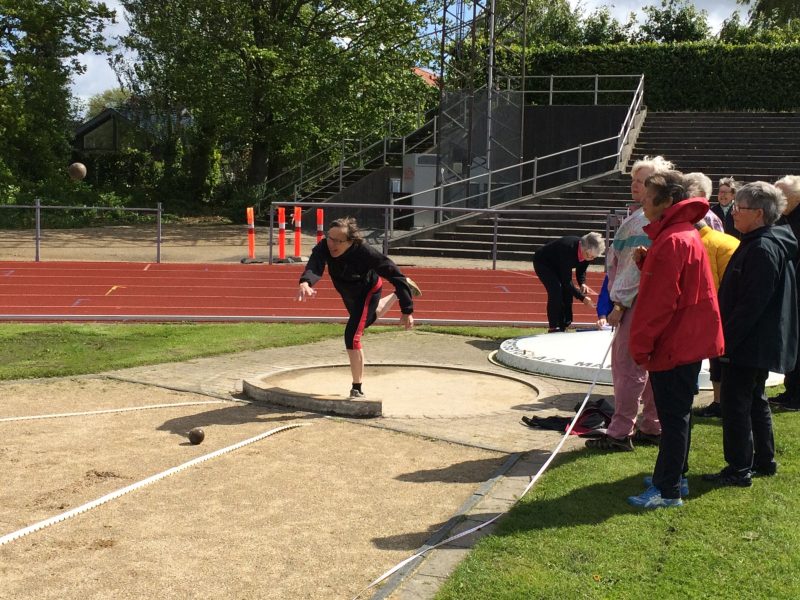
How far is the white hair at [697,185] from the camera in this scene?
5715mm

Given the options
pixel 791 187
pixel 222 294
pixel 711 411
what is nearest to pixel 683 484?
pixel 711 411

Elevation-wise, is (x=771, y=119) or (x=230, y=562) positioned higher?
(x=771, y=119)

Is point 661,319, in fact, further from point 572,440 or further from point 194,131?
point 194,131

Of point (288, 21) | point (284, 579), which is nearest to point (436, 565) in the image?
point (284, 579)

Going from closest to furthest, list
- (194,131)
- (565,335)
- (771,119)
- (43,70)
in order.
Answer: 1. (565,335)
2. (771,119)
3. (43,70)
4. (194,131)

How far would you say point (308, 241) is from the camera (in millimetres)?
26312

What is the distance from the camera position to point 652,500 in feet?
17.4

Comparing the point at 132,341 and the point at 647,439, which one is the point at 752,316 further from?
the point at 132,341

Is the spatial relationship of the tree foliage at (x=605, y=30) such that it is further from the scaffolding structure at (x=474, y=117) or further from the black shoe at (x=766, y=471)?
the black shoe at (x=766, y=471)

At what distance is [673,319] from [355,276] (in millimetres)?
3536

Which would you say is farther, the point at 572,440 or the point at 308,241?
the point at 308,241

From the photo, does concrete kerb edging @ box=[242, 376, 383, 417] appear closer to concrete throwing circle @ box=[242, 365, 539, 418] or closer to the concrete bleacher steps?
concrete throwing circle @ box=[242, 365, 539, 418]

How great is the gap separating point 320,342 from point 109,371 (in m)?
3.15

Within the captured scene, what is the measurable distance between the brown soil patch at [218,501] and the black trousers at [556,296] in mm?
4720
